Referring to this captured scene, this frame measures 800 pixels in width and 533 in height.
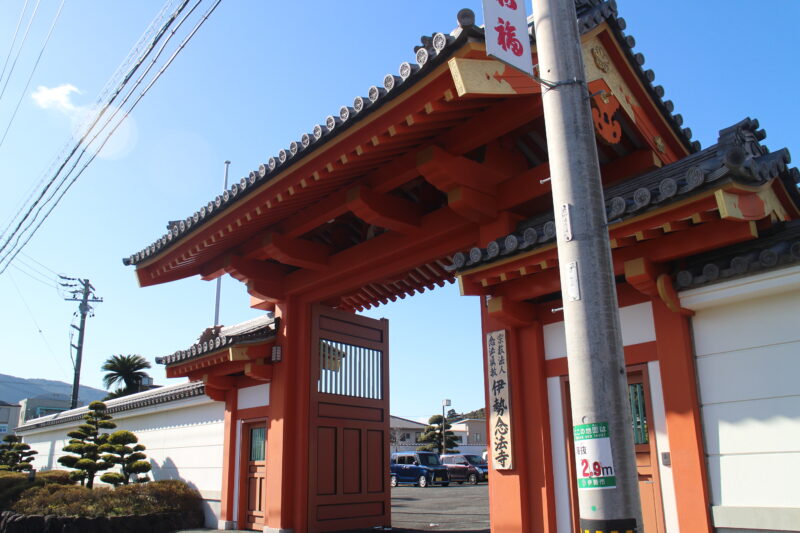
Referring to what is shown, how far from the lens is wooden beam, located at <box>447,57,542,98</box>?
17.7 feet

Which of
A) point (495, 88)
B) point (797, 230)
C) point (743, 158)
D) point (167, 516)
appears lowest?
point (167, 516)

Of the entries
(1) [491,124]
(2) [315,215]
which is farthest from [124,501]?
(1) [491,124]

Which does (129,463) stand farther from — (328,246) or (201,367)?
(328,246)

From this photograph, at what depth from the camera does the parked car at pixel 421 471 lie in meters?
26.8

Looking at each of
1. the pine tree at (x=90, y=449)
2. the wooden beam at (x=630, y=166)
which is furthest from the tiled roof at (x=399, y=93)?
the pine tree at (x=90, y=449)

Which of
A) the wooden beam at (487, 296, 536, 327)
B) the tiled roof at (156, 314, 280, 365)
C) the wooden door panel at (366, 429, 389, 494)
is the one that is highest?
the tiled roof at (156, 314, 280, 365)

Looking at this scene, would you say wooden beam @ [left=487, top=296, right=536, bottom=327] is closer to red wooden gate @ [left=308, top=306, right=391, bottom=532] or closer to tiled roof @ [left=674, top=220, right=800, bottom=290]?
tiled roof @ [left=674, top=220, right=800, bottom=290]

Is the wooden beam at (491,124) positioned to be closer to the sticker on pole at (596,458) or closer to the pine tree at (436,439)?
the sticker on pole at (596,458)

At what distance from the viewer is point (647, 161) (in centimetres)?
747

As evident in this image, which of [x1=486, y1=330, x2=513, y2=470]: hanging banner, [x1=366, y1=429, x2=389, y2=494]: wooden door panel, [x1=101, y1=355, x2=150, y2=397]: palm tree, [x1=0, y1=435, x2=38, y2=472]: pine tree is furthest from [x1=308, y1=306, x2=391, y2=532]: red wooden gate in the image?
[x1=101, y1=355, x2=150, y2=397]: palm tree

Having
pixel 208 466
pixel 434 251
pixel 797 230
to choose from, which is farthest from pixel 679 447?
pixel 208 466

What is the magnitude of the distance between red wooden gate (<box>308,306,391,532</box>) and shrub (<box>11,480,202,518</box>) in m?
3.52

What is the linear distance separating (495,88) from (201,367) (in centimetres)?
794

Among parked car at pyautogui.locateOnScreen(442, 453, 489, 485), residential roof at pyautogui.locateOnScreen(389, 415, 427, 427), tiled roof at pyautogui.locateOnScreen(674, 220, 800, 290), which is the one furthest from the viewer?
residential roof at pyautogui.locateOnScreen(389, 415, 427, 427)
